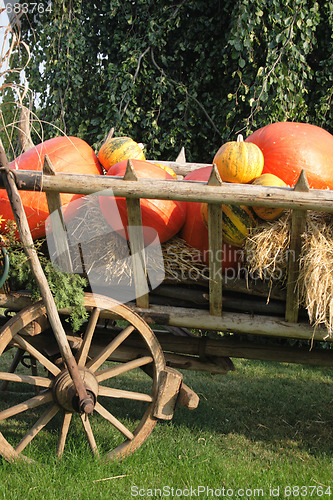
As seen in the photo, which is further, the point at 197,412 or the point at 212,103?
the point at 212,103

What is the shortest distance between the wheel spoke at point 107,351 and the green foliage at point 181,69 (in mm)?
3519

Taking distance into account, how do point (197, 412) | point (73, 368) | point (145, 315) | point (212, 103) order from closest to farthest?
point (73, 368) → point (145, 315) → point (197, 412) → point (212, 103)

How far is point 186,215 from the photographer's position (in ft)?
8.03

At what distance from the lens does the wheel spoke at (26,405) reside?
221 cm

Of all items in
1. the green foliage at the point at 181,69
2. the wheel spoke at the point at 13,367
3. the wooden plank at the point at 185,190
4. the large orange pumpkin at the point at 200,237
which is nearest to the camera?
the wooden plank at the point at 185,190

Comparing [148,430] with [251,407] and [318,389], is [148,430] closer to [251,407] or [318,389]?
[251,407]

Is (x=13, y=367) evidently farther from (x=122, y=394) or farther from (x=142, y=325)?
(x=142, y=325)

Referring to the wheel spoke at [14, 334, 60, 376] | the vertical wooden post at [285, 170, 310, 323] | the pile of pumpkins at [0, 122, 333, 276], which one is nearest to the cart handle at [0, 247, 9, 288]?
the pile of pumpkins at [0, 122, 333, 276]

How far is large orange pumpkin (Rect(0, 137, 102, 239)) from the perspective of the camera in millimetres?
2383

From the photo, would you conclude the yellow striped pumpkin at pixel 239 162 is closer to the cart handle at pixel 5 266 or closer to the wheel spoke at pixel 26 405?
the cart handle at pixel 5 266

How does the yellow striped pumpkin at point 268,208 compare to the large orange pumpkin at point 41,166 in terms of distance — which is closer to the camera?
the yellow striped pumpkin at point 268,208

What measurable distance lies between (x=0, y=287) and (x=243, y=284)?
1161 millimetres

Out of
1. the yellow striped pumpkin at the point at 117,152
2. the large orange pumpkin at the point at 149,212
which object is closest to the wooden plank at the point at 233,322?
the large orange pumpkin at the point at 149,212

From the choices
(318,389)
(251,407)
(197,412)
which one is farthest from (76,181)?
(318,389)
